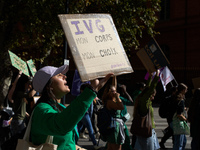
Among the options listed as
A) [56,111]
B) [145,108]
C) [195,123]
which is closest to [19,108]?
[145,108]

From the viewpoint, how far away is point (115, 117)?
6.38m

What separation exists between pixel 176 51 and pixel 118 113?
20.5 metres

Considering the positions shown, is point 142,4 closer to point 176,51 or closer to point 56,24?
point 56,24

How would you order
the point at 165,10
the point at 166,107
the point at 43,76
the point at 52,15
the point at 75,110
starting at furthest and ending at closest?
the point at 165,10 < the point at 52,15 < the point at 166,107 < the point at 43,76 < the point at 75,110

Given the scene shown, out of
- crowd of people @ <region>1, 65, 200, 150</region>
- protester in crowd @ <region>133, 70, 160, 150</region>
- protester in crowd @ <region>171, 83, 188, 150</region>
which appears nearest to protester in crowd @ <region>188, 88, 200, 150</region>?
crowd of people @ <region>1, 65, 200, 150</region>

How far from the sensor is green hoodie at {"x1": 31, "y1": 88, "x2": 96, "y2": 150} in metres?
2.24

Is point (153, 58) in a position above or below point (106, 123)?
above

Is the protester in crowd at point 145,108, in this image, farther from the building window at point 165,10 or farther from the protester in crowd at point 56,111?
the building window at point 165,10

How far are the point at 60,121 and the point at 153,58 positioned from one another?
310cm

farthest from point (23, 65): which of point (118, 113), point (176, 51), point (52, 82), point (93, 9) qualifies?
point (176, 51)

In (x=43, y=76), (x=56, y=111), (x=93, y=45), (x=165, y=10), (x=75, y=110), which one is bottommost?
(x=56, y=111)

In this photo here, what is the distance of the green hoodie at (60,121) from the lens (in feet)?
7.34

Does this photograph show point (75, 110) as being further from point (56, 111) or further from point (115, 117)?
point (115, 117)

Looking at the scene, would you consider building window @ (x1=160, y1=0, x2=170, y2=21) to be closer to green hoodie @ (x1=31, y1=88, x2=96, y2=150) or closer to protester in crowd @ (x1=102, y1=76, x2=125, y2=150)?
protester in crowd @ (x1=102, y1=76, x2=125, y2=150)
